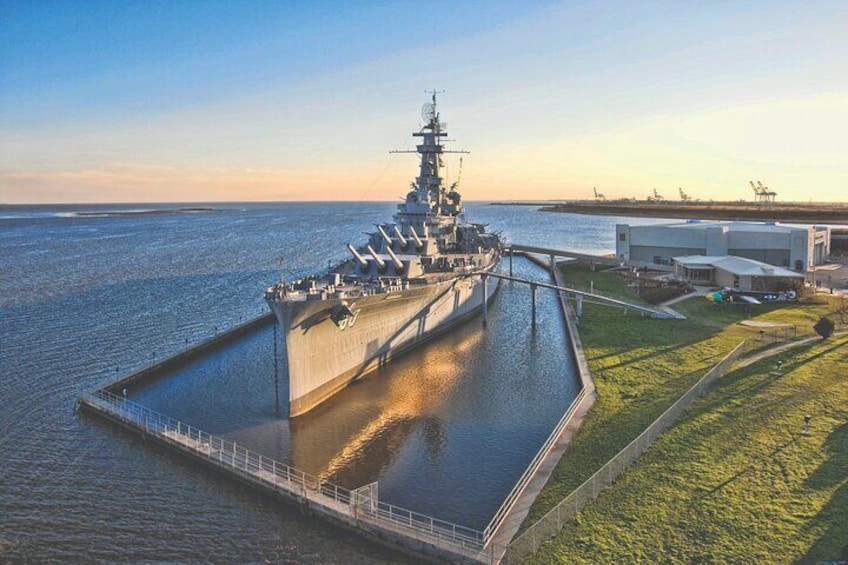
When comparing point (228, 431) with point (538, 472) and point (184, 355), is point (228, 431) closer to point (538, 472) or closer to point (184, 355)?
point (184, 355)

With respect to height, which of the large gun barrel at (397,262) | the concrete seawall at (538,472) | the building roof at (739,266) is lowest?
the concrete seawall at (538,472)

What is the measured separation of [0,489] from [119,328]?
81.1ft

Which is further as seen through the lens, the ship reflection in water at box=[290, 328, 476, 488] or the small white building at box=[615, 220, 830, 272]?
the small white building at box=[615, 220, 830, 272]

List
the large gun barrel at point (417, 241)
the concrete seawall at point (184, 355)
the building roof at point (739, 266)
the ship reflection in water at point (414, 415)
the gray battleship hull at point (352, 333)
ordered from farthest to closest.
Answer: the building roof at point (739, 266)
the large gun barrel at point (417, 241)
the concrete seawall at point (184, 355)
the gray battleship hull at point (352, 333)
the ship reflection in water at point (414, 415)

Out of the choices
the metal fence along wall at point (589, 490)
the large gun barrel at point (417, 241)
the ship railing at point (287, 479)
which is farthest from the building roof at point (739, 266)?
the ship railing at point (287, 479)

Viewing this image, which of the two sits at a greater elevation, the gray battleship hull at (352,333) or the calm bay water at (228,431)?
the gray battleship hull at (352,333)

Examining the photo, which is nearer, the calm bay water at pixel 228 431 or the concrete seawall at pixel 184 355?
Answer: the calm bay water at pixel 228 431

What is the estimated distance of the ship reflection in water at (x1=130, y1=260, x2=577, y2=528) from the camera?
21.2 m

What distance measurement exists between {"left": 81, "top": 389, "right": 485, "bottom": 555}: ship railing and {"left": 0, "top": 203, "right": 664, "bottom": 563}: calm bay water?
2.02 feet

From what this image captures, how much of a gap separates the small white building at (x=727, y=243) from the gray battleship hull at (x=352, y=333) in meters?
31.3

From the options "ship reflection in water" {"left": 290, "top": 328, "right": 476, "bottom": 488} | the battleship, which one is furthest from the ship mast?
"ship reflection in water" {"left": 290, "top": 328, "right": 476, "bottom": 488}

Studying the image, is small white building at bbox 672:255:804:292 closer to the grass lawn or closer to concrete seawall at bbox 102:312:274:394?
the grass lawn

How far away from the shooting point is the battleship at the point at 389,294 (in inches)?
1054

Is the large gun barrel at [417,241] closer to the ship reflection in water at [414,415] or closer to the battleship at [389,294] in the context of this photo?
the battleship at [389,294]
